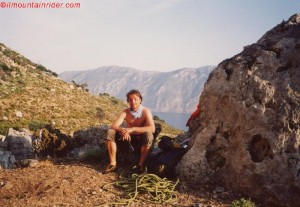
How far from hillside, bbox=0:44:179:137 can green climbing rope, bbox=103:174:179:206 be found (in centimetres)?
1948

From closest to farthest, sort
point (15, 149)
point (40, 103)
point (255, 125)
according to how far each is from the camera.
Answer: point (255, 125) < point (15, 149) < point (40, 103)

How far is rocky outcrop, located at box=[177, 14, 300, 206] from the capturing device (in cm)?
674

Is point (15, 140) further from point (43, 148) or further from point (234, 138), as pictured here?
point (234, 138)

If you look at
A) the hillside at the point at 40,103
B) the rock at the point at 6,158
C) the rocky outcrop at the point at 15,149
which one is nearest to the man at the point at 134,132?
the rocky outcrop at the point at 15,149

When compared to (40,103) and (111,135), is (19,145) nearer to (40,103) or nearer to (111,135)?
(111,135)

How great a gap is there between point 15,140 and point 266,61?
35.1 feet

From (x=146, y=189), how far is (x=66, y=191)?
1513 millimetres

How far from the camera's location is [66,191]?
21.7ft

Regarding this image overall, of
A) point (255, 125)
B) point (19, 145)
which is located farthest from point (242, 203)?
point (19, 145)

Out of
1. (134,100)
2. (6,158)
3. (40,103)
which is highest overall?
(134,100)

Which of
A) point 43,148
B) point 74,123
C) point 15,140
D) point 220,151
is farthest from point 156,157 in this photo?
point 74,123

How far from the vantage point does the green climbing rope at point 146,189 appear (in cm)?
660

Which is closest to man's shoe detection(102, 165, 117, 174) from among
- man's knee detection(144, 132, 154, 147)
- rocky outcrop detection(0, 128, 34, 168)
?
man's knee detection(144, 132, 154, 147)

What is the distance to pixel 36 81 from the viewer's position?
39.1 m
